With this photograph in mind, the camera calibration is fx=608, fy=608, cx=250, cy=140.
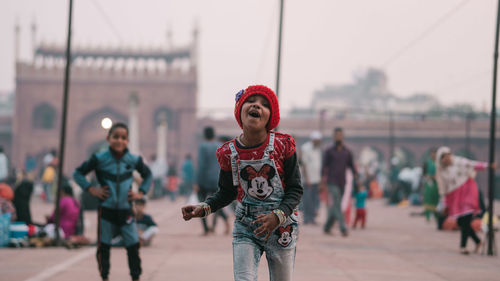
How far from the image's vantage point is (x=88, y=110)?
135 feet

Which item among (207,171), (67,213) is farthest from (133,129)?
(67,213)

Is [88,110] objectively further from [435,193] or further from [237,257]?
[237,257]

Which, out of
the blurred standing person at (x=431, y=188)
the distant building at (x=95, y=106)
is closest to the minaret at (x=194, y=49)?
the distant building at (x=95, y=106)

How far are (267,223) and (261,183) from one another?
259mm

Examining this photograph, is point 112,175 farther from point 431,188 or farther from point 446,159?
point 431,188

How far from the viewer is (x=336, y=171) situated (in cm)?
940

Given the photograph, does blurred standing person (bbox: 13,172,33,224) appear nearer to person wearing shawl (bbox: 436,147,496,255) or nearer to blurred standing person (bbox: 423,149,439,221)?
person wearing shawl (bbox: 436,147,496,255)

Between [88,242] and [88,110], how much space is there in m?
34.5

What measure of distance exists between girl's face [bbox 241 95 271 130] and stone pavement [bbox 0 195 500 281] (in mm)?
2617

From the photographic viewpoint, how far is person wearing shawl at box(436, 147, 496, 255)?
7.41 meters

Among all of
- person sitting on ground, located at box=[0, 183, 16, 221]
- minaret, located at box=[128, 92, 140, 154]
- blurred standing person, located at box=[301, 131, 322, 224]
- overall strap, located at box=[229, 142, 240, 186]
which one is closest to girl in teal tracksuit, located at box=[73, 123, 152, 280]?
overall strap, located at box=[229, 142, 240, 186]

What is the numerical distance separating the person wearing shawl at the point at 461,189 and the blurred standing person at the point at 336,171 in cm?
175

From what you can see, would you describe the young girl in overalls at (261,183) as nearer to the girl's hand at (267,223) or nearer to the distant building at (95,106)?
the girl's hand at (267,223)

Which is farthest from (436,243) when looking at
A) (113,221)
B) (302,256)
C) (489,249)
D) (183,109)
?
(183,109)
